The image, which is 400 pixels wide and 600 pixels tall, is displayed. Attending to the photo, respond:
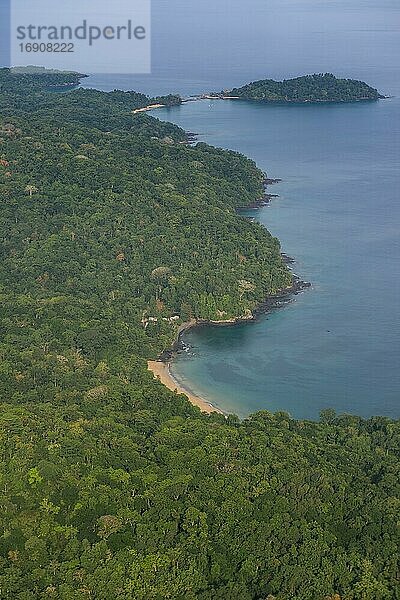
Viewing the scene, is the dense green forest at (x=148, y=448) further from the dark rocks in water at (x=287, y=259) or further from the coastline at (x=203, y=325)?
the dark rocks in water at (x=287, y=259)

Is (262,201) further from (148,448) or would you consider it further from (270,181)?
(148,448)

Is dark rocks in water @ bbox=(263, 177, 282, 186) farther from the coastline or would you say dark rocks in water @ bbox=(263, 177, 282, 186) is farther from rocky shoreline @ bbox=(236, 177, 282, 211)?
the coastline

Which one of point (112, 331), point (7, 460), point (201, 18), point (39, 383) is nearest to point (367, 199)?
point (112, 331)

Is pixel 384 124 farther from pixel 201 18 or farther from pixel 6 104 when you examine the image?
pixel 201 18

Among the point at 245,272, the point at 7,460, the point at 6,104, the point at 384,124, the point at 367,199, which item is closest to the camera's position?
the point at 7,460

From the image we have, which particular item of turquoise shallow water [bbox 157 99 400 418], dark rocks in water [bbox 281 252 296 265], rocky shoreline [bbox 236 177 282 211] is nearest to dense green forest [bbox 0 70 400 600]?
dark rocks in water [bbox 281 252 296 265]

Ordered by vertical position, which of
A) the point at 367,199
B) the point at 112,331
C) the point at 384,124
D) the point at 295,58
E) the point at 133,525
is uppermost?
the point at 295,58
